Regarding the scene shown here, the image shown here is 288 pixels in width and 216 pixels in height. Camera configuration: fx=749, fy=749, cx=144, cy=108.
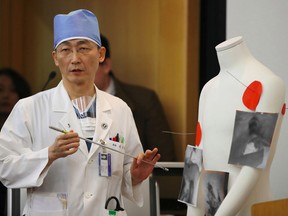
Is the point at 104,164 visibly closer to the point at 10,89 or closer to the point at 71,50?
the point at 71,50

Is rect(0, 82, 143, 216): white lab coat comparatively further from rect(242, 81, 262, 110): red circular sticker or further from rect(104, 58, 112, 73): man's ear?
rect(104, 58, 112, 73): man's ear

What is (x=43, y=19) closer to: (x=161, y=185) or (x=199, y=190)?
(x=161, y=185)

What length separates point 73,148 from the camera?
266cm

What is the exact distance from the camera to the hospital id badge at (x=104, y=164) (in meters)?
2.81

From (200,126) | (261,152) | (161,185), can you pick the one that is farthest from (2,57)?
(261,152)

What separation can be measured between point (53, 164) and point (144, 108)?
1.59 meters

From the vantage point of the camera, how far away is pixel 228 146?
2418mm

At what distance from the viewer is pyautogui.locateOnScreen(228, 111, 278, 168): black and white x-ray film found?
2.32 metres

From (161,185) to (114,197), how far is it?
136 centimetres

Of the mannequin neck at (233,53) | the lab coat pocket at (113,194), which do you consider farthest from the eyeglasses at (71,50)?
the mannequin neck at (233,53)

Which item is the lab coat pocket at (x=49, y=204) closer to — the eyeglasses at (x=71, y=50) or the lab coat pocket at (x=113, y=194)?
the lab coat pocket at (x=113, y=194)

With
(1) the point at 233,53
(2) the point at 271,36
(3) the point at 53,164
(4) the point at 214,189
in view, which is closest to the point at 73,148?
(3) the point at 53,164

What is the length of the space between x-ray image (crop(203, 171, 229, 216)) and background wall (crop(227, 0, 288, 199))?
110 cm

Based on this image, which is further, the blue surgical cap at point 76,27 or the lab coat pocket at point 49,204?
the blue surgical cap at point 76,27
